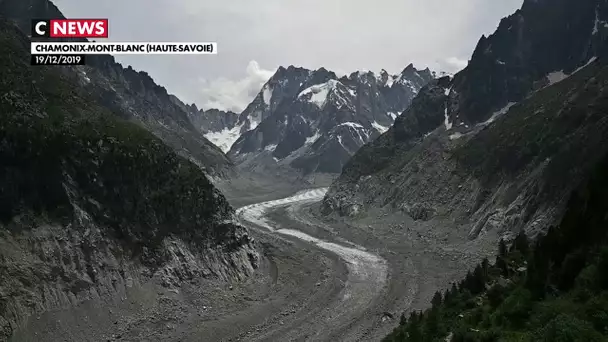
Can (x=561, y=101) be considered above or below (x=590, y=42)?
below

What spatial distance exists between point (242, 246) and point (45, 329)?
86.3 ft

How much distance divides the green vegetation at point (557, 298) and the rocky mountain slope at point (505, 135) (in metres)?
38.8

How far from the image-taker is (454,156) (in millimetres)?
103188

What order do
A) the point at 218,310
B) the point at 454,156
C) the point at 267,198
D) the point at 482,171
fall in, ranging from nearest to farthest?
the point at 218,310 → the point at 482,171 → the point at 454,156 → the point at 267,198

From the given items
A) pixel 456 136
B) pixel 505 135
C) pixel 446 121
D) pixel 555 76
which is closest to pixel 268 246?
pixel 505 135

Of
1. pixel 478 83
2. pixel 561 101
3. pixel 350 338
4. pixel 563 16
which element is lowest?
pixel 350 338

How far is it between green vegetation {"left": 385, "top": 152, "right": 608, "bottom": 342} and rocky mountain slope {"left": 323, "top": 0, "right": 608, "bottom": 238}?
1526 inches

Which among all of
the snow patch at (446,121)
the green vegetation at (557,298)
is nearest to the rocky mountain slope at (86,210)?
the green vegetation at (557,298)

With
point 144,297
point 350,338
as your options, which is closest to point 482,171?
point 350,338

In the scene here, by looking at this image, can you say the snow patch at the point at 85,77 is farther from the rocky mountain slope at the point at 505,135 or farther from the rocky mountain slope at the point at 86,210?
the rocky mountain slope at the point at 86,210

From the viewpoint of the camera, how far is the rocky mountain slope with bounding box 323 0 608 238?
65.5m

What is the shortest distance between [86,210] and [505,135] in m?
80.0

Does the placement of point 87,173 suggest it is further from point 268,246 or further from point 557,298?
point 557,298

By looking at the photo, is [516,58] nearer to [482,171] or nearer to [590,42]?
[590,42]
